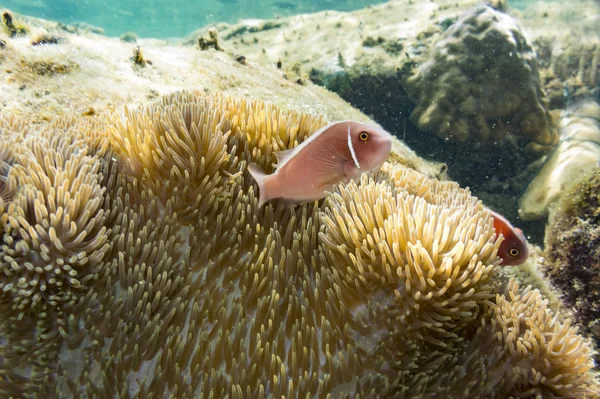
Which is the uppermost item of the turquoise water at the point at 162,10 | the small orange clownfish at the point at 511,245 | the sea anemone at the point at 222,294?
the turquoise water at the point at 162,10

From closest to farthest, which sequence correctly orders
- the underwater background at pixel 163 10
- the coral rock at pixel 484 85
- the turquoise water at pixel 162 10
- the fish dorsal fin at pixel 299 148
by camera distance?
the fish dorsal fin at pixel 299 148 → the coral rock at pixel 484 85 → the underwater background at pixel 163 10 → the turquoise water at pixel 162 10

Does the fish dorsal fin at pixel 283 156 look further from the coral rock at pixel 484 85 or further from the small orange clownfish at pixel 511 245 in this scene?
the coral rock at pixel 484 85

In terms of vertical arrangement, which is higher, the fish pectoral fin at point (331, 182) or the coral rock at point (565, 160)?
the fish pectoral fin at point (331, 182)

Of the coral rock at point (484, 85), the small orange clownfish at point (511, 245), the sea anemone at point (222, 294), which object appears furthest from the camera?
the coral rock at point (484, 85)

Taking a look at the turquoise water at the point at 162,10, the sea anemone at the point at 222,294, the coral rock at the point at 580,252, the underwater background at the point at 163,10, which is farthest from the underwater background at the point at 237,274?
the turquoise water at the point at 162,10

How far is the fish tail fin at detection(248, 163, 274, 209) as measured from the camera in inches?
84.4

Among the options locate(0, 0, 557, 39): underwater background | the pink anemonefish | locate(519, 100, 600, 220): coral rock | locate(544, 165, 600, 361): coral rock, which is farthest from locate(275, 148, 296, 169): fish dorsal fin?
locate(0, 0, 557, 39): underwater background

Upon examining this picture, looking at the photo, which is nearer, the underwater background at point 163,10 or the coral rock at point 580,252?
the coral rock at point 580,252

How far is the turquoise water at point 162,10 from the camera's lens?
3884 centimetres

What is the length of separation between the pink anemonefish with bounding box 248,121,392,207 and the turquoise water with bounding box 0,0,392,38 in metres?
38.1

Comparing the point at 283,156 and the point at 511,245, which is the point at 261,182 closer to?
the point at 283,156

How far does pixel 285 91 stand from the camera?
4.75 meters

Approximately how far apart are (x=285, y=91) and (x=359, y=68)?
490 cm

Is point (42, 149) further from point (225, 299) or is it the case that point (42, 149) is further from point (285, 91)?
point (285, 91)
